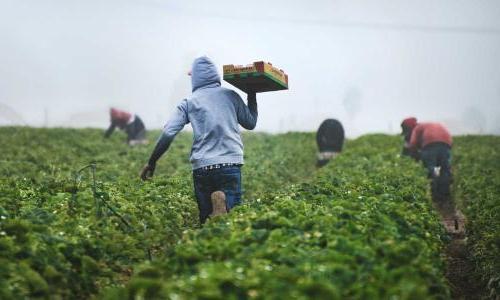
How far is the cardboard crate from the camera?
22.0ft

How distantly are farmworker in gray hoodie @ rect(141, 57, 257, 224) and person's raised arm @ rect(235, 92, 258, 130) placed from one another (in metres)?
0.01

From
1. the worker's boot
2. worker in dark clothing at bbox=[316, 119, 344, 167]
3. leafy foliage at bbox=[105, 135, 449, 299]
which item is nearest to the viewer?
leafy foliage at bbox=[105, 135, 449, 299]

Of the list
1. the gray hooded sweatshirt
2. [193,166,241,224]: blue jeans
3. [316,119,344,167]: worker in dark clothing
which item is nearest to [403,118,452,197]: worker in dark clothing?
[316,119,344,167]: worker in dark clothing

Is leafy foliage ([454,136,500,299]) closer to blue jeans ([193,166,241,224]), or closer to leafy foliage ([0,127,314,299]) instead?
blue jeans ([193,166,241,224])

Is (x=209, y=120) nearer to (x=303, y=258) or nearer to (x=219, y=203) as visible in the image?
(x=219, y=203)

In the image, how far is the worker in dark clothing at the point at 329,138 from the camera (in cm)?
2047

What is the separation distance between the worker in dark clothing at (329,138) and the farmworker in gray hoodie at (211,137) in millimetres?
13666

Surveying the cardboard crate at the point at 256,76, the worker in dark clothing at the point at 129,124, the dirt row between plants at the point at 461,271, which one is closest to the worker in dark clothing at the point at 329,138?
the worker in dark clothing at the point at 129,124

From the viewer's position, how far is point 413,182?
35.0 feet

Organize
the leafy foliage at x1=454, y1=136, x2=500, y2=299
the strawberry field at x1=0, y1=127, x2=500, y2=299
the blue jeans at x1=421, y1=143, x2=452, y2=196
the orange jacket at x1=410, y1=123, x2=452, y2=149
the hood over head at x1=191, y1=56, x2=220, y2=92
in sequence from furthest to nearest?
the blue jeans at x1=421, y1=143, x2=452, y2=196
the orange jacket at x1=410, y1=123, x2=452, y2=149
the hood over head at x1=191, y1=56, x2=220, y2=92
the leafy foliage at x1=454, y1=136, x2=500, y2=299
the strawberry field at x1=0, y1=127, x2=500, y2=299

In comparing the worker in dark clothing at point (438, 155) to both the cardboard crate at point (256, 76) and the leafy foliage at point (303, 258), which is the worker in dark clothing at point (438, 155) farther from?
the leafy foliage at point (303, 258)

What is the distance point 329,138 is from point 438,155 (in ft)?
20.8

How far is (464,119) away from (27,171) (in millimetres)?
193667

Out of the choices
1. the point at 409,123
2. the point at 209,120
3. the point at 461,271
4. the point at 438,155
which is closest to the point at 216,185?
the point at 209,120
